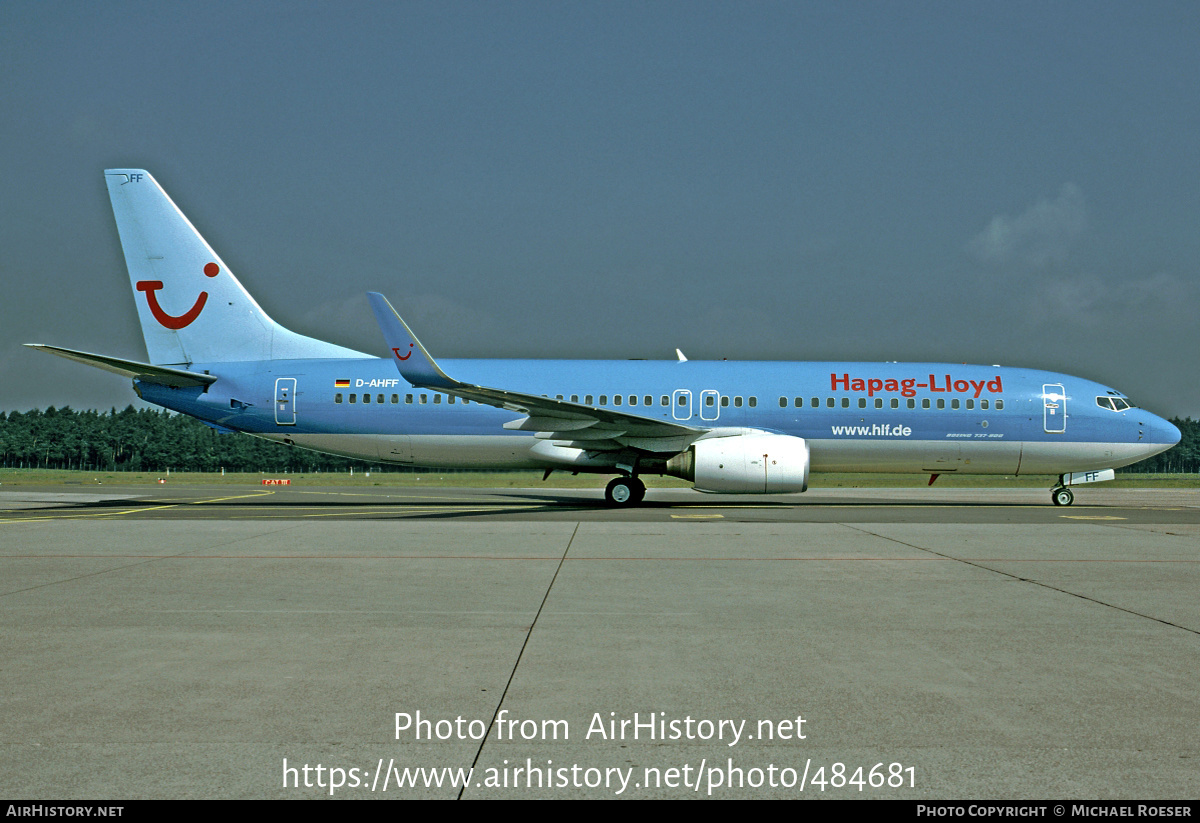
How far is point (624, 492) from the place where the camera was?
70.1 ft

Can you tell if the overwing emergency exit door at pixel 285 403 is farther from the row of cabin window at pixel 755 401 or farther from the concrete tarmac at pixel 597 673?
the concrete tarmac at pixel 597 673

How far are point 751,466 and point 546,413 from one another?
4941mm

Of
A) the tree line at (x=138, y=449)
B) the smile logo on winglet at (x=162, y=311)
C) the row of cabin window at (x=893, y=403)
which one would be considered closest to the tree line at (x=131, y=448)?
A: the tree line at (x=138, y=449)

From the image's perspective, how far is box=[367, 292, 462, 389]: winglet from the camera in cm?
1844

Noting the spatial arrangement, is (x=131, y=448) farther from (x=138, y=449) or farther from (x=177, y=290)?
(x=177, y=290)

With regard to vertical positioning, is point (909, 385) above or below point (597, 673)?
above

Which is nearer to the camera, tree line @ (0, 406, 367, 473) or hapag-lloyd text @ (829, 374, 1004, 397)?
hapag-lloyd text @ (829, 374, 1004, 397)

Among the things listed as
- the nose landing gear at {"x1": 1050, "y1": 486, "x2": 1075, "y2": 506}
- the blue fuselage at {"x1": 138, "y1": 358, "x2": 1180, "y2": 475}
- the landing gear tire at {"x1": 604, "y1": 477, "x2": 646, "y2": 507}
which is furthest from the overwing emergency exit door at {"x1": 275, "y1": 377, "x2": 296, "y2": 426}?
the nose landing gear at {"x1": 1050, "y1": 486, "x2": 1075, "y2": 506}

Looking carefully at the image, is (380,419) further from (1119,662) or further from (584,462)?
(1119,662)

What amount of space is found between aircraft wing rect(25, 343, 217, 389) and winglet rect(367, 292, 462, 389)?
667 cm

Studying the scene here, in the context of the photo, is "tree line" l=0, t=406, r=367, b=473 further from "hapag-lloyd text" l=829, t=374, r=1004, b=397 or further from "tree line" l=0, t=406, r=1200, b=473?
"hapag-lloyd text" l=829, t=374, r=1004, b=397

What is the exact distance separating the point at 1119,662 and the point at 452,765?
427 cm

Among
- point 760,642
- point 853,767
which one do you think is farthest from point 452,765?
point 760,642

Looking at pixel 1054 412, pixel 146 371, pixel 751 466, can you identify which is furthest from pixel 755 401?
pixel 146 371
